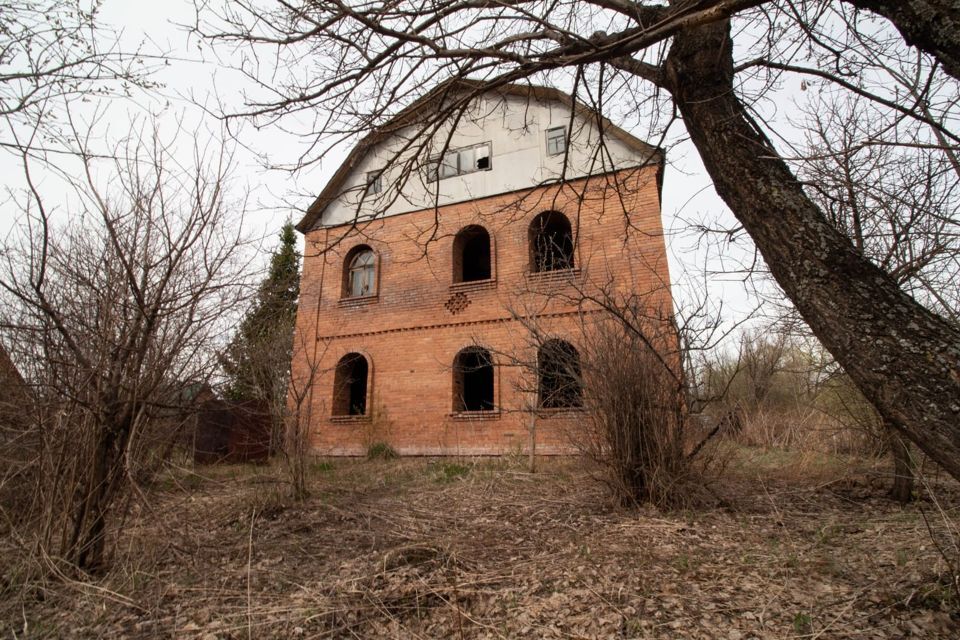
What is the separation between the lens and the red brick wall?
9.53 m

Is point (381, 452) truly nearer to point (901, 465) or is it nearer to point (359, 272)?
point (359, 272)

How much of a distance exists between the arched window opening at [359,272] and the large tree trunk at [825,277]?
33.3 feet

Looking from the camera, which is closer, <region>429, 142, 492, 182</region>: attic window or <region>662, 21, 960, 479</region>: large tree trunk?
<region>662, 21, 960, 479</region>: large tree trunk

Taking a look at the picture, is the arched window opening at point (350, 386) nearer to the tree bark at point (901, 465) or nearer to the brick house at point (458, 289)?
the brick house at point (458, 289)

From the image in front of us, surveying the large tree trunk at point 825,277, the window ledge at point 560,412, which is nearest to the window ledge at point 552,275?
the window ledge at point 560,412

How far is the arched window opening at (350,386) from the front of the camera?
11.3m

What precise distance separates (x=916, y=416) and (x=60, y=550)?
437 cm

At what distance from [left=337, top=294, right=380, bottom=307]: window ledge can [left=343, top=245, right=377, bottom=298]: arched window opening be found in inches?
10.9

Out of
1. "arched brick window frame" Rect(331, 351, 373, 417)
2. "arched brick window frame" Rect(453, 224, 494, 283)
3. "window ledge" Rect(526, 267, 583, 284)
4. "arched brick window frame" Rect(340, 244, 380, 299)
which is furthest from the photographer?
"arched brick window frame" Rect(340, 244, 380, 299)

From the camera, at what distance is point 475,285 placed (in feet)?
34.8

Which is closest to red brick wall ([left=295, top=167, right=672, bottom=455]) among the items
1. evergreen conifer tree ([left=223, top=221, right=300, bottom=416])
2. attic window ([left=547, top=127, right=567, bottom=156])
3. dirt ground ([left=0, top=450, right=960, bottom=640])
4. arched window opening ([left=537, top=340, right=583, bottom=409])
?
attic window ([left=547, top=127, right=567, bottom=156])

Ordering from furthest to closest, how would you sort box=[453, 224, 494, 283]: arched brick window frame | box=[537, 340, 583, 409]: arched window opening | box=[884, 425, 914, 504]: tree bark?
1. box=[453, 224, 494, 283]: arched brick window frame
2. box=[537, 340, 583, 409]: arched window opening
3. box=[884, 425, 914, 504]: tree bark

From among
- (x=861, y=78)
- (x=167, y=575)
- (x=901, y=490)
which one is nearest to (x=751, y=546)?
(x=901, y=490)

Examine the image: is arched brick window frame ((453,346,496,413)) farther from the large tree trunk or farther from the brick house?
the large tree trunk
